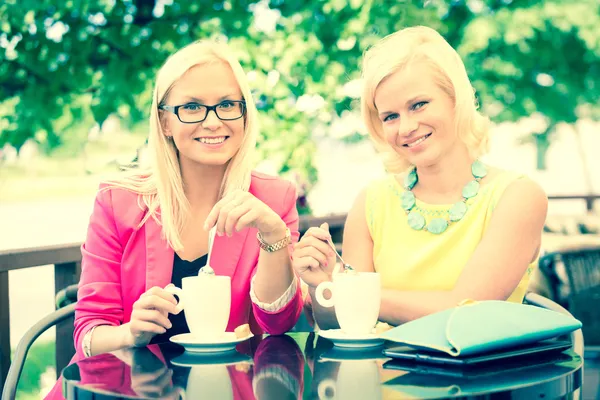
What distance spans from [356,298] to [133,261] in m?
0.63

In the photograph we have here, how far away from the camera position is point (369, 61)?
1.84 meters

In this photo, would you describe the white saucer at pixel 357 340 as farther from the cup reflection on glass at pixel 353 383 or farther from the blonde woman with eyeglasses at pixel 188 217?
the blonde woman with eyeglasses at pixel 188 217

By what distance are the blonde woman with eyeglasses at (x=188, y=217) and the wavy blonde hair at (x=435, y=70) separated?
0.98 feet

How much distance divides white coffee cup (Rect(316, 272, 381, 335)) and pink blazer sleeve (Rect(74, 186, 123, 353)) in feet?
1.79

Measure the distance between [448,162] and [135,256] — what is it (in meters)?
0.76

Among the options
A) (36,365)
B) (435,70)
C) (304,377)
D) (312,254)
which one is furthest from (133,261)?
(36,365)

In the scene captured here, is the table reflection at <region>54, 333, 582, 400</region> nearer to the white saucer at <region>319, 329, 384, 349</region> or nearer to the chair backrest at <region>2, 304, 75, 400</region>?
the white saucer at <region>319, 329, 384, 349</region>

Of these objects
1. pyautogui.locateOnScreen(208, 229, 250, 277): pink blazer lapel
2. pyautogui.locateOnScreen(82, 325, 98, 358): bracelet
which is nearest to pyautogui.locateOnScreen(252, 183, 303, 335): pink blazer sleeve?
pyautogui.locateOnScreen(208, 229, 250, 277): pink blazer lapel

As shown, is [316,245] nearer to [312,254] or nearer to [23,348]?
[312,254]

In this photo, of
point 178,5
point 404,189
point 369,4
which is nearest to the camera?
point 404,189

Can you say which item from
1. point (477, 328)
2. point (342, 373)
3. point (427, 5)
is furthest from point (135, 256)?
point (427, 5)

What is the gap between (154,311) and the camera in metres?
1.43

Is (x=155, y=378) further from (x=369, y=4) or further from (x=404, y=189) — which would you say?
(x=369, y=4)

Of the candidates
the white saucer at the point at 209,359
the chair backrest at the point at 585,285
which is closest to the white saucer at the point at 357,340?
the white saucer at the point at 209,359
